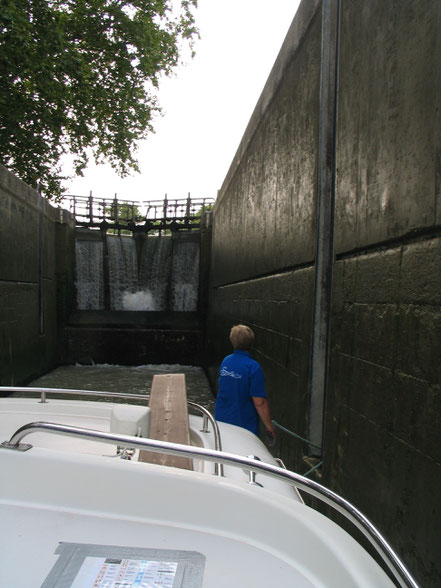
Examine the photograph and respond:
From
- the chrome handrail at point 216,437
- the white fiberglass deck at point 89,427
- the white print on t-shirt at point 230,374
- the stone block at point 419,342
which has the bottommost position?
the white fiberglass deck at point 89,427

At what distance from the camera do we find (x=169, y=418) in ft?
10.0

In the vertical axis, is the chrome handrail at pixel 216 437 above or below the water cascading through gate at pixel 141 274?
below

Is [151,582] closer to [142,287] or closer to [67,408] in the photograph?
[67,408]

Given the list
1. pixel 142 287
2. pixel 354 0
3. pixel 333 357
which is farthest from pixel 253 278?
pixel 142 287

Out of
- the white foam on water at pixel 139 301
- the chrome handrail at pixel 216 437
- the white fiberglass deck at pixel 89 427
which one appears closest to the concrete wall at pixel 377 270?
the white fiberglass deck at pixel 89 427

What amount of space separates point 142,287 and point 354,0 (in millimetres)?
16176

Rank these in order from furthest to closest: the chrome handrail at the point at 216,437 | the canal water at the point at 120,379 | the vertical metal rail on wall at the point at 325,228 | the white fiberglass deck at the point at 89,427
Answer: the canal water at the point at 120,379 < the vertical metal rail on wall at the point at 325,228 < the white fiberglass deck at the point at 89,427 < the chrome handrail at the point at 216,437

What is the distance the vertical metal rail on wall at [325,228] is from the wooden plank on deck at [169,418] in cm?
102

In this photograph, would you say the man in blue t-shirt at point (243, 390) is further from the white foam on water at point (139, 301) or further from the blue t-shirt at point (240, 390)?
the white foam on water at point (139, 301)

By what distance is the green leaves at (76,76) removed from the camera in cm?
1262

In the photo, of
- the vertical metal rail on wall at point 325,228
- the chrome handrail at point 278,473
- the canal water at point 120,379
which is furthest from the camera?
the canal water at point 120,379

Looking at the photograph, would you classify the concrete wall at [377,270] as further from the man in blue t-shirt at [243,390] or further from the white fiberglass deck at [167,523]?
the white fiberglass deck at [167,523]

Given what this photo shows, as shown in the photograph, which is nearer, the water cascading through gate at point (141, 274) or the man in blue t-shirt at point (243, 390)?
the man in blue t-shirt at point (243, 390)

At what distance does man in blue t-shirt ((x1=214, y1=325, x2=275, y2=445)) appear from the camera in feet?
12.3
